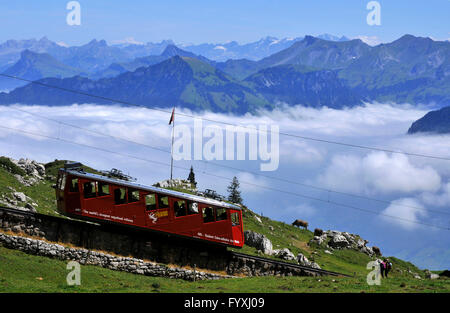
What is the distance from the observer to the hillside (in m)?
31.7

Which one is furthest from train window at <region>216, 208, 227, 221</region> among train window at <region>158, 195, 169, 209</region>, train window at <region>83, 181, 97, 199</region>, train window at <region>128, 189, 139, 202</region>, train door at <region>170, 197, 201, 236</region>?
train window at <region>83, 181, 97, 199</region>

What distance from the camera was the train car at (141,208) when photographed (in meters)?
41.2

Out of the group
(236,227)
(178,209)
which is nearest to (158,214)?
(178,209)

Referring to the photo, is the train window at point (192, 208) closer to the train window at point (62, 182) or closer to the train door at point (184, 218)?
the train door at point (184, 218)

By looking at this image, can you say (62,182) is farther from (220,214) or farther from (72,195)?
(220,214)

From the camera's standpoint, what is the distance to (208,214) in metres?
41.8

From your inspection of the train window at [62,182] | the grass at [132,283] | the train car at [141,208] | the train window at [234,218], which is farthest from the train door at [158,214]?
the train window at [62,182]

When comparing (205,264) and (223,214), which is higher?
(223,214)

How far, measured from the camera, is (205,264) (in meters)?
41.4
